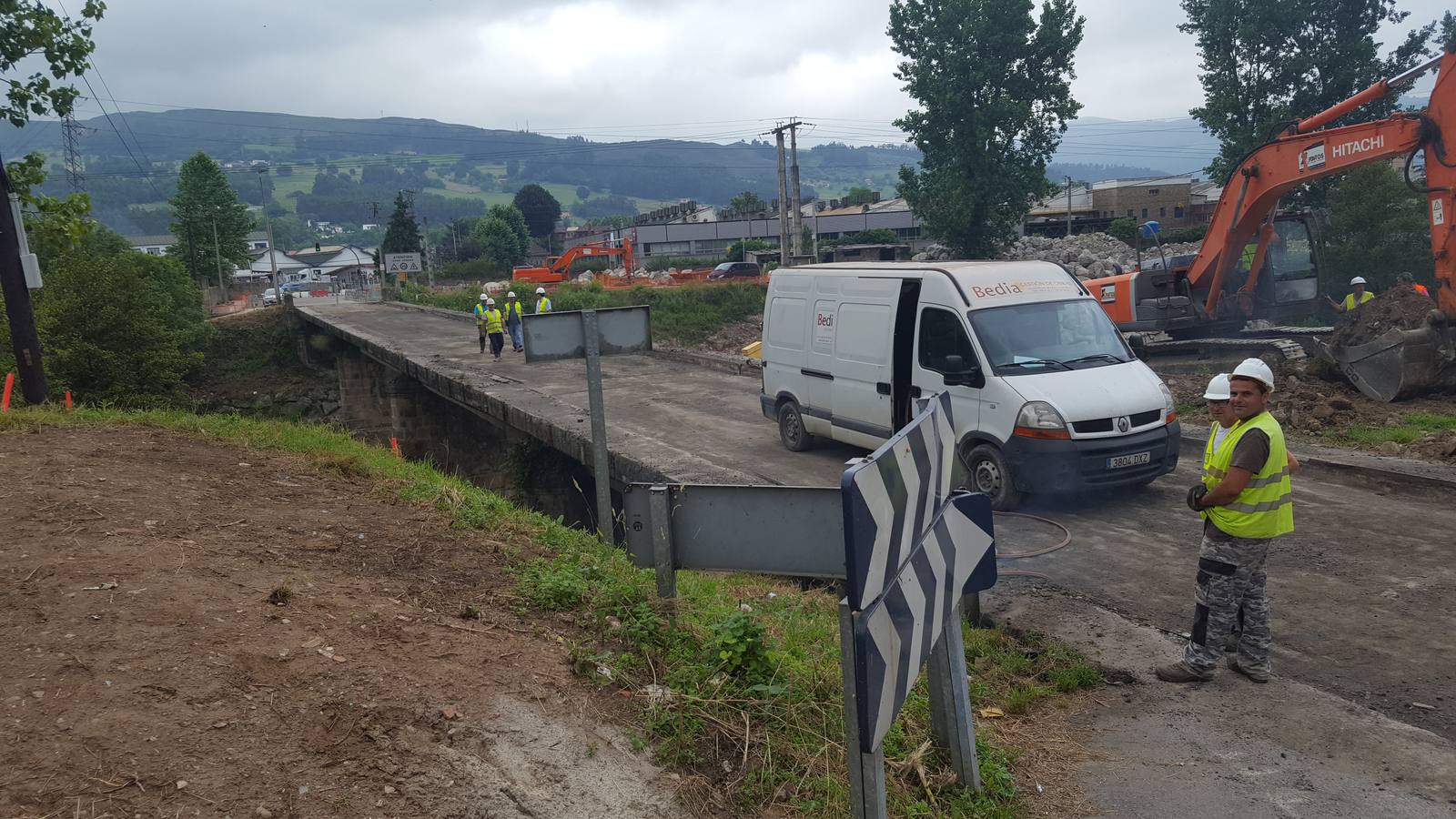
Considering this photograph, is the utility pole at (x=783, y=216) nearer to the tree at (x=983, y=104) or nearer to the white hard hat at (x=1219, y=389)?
the tree at (x=983, y=104)

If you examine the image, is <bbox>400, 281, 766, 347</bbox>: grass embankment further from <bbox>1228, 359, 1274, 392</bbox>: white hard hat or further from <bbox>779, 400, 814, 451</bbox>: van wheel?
<bbox>1228, 359, 1274, 392</bbox>: white hard hat

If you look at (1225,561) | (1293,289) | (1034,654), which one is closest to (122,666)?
(1034,654)

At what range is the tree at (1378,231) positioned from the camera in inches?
1046

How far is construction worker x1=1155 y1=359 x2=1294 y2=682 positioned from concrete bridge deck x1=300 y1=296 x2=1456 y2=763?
60cm

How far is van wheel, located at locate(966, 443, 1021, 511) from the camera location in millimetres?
9516

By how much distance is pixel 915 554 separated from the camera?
3.38 meters

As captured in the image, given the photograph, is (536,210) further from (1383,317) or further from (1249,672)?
(1249,672)

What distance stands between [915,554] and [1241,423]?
2.98 m

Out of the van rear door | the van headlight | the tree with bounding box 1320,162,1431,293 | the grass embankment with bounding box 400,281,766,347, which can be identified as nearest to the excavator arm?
the van headlight

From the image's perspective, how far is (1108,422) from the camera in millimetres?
9281

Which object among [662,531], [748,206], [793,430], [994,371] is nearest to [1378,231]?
[793,430]

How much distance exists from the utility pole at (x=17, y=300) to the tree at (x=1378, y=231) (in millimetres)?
28272

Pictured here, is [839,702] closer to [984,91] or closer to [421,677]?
[421,677]

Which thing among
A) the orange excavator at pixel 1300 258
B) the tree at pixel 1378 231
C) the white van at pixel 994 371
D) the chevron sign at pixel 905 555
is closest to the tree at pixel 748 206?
the tree at pixel 1378 231
